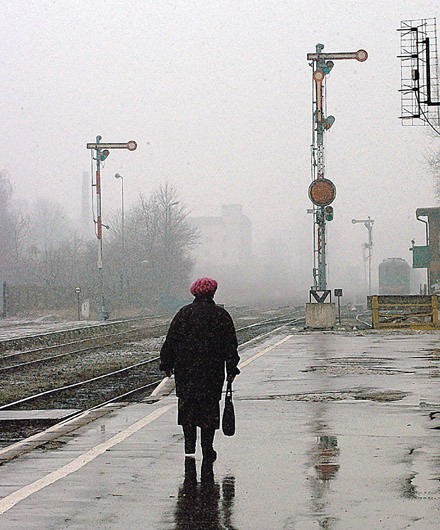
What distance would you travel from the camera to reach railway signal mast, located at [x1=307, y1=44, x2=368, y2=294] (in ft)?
109

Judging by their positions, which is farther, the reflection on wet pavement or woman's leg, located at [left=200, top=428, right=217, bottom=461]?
woman's leg, located at [left=200, top=428, right=217, bottom=461]

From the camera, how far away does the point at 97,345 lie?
31906 mm

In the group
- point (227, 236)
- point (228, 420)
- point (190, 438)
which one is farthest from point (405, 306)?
point (227, 236)

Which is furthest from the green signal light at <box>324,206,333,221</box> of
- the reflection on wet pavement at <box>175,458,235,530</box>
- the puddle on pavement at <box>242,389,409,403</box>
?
the reflection on wet pavement at <box>175,458,235,530</box>

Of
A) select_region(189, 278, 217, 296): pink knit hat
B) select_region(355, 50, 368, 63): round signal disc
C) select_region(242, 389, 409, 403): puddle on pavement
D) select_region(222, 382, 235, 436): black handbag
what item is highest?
select_region(355, 50, 368, 63): round signal disc

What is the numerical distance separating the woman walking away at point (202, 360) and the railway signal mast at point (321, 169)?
2406 cm

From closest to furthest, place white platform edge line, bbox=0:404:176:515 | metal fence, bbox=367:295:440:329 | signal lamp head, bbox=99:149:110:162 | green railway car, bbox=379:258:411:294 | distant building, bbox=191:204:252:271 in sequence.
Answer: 1. white platform edge line, bbox=0:404:176:515
2. metal fence, bbox=367:295:440:329
3. signal lamp head, bbox=99:149:110:162
4. green railway car, bbox=379:258:411:294
5. distant building, bbox=191:204:252:271

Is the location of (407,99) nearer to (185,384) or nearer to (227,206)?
(185,384)

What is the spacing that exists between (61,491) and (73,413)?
5915 millimetres

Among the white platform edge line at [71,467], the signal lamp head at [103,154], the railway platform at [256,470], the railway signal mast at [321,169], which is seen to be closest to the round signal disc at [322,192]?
the railway signal mast at [321,169]

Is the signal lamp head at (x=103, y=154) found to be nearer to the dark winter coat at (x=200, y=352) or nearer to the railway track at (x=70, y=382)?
the railway track at (x=70, y=382)

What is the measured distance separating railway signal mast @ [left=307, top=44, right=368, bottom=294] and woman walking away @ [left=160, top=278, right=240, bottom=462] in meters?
24.1

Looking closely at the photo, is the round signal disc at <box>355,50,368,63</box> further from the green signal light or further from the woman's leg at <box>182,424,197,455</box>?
the woman's leg at <box>182,424,197,455</box>

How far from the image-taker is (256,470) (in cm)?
862
